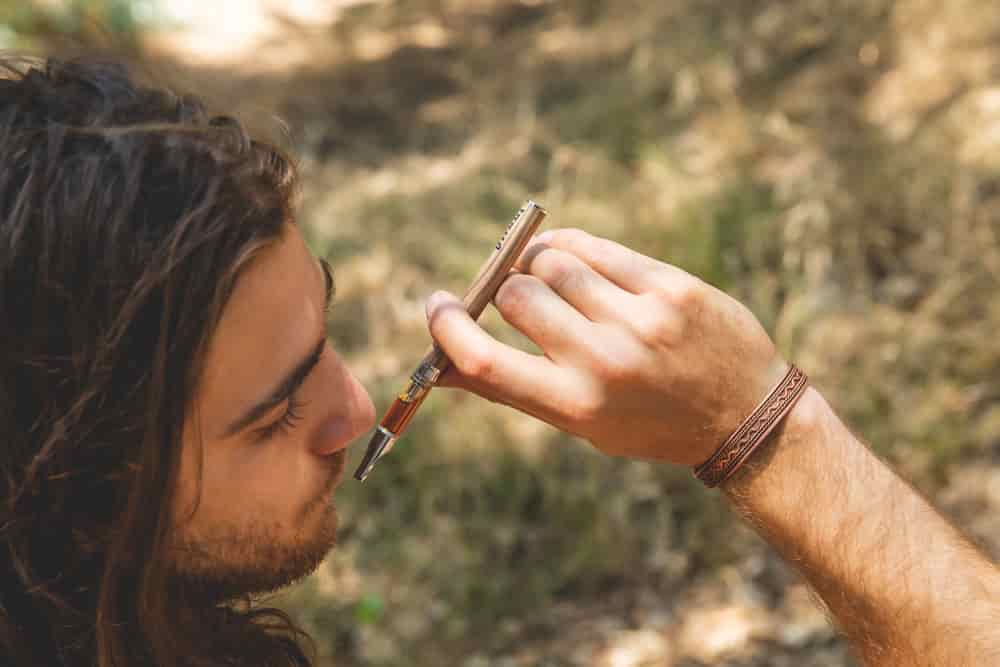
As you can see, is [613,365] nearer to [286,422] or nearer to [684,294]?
[684,294]

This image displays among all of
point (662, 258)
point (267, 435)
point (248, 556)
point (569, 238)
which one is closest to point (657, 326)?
point (569, 238)

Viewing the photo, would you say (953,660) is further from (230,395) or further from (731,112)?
(731,112)

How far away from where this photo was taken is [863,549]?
1.61 meters

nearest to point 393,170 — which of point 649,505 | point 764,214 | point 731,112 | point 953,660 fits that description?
point 731,112

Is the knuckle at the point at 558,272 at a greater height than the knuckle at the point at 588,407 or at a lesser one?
greater

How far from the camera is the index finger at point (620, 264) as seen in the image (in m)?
1.52

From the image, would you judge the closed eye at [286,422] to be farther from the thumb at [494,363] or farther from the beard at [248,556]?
the thumb at [494,363]

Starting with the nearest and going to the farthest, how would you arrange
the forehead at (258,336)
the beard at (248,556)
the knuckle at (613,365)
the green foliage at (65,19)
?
the knuckle at (613,365) < the forehead at (258,336) < the beard at (248,556) < the green foliage at (65,19)

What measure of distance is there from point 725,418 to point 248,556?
73 cm

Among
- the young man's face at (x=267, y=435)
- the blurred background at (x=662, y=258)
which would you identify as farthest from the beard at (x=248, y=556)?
the blurred background at (x=662, y=258)

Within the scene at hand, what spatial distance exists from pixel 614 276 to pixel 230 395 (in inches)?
21.8

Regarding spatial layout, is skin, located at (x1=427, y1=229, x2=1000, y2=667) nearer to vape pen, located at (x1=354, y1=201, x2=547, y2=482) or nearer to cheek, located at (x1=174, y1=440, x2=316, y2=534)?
vape pen, located at (x1=354, y1=201, x2=547, y2=482)

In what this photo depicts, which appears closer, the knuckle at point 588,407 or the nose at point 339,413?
the knuckle at point 588,407

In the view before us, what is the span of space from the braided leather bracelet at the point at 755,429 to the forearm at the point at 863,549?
0.07ft
